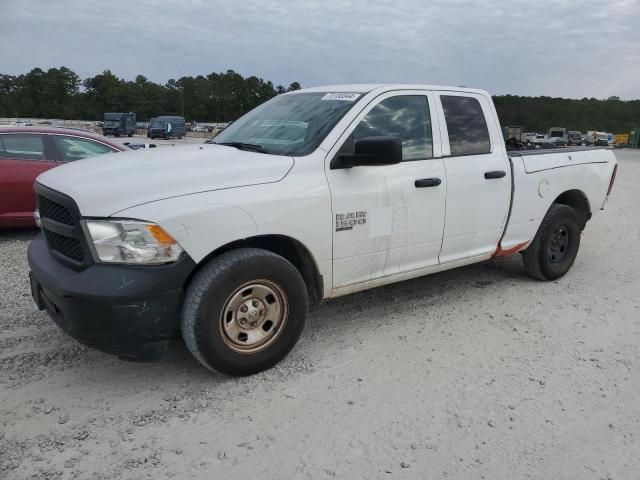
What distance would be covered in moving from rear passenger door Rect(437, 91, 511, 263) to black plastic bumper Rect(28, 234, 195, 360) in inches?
90.6

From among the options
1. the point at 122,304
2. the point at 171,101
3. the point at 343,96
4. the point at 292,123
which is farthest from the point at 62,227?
the point at 171,101

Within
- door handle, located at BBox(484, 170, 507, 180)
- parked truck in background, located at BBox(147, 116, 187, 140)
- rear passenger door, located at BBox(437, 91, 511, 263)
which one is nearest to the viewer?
rear passenger door, located at BBox(437, 91, 511, 263)

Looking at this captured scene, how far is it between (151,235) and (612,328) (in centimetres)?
369

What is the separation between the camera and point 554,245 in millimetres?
5379

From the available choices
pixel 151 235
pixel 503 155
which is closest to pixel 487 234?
pixel 503 155

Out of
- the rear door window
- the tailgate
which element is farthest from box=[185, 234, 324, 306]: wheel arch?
the rear door window

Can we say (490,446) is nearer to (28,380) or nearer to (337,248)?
(337,248)

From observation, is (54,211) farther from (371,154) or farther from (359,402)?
(359,402)

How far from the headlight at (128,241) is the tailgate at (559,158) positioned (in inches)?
139

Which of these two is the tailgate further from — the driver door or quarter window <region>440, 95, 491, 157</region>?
the driver door

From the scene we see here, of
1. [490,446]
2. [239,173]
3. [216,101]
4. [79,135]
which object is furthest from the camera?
[216,101]

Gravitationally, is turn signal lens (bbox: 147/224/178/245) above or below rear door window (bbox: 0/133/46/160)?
below

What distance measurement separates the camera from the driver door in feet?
11.5

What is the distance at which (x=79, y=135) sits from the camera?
23.4 feet
